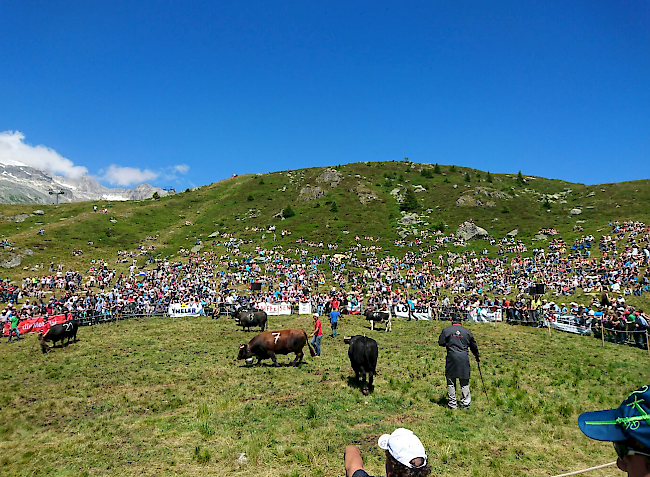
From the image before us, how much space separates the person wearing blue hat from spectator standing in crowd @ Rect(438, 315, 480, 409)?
963 cm

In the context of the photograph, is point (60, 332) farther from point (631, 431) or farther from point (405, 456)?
point (631, 431)

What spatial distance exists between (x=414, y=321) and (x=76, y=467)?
2959cm

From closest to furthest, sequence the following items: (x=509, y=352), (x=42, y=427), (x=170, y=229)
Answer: (x=42, y=427)
(x=509, y=352)
(x=170, y=229)

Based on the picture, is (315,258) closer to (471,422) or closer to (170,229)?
(170,229)

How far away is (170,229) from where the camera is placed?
92.7 m

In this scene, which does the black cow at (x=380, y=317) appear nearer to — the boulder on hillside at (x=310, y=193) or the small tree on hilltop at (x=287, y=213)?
the small tree on hilltop at (x=287, y=213)

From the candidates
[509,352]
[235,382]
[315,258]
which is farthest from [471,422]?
[315,258]

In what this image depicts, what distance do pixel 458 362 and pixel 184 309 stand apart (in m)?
31.8

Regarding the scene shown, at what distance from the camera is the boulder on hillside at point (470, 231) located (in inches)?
2886

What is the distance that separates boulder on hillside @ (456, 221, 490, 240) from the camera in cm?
7331

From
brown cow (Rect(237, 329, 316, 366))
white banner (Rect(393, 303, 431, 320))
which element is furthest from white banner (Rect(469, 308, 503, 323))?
brown cow (Rect(237, 329, 316, 366))

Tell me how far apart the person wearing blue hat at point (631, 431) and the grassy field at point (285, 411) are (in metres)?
6.59

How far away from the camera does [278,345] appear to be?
18062mm

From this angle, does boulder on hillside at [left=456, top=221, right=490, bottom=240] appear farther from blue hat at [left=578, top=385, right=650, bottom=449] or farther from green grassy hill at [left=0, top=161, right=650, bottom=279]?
blue hat at [left=578, top=385, right=650, bottom=449]
